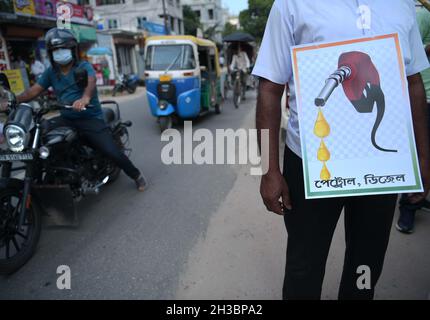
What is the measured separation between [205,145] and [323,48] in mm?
4665

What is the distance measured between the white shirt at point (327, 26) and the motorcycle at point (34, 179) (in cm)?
195

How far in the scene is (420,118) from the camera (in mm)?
1356

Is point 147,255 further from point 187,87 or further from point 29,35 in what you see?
point 29,35

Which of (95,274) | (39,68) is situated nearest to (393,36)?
(95,274)

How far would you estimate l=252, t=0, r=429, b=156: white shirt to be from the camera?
1.18 m

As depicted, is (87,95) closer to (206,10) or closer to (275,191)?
(275,191)

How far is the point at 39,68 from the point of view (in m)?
11.5

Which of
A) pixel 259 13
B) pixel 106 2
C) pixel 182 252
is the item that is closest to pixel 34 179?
pixel 182 252

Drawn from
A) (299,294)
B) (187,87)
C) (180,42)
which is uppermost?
(180,42)

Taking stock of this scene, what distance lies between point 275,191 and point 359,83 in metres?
0.52

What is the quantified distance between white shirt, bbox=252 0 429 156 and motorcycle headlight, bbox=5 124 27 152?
1880 millimetres

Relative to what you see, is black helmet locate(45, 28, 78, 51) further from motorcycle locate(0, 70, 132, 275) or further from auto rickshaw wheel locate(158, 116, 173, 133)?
auto rickshaw wheel locate(158, 116, 173, 133)

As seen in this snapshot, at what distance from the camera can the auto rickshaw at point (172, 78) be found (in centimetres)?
655

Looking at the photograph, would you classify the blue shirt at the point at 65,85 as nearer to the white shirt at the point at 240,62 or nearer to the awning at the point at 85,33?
the white shirt at the point at 240,62
